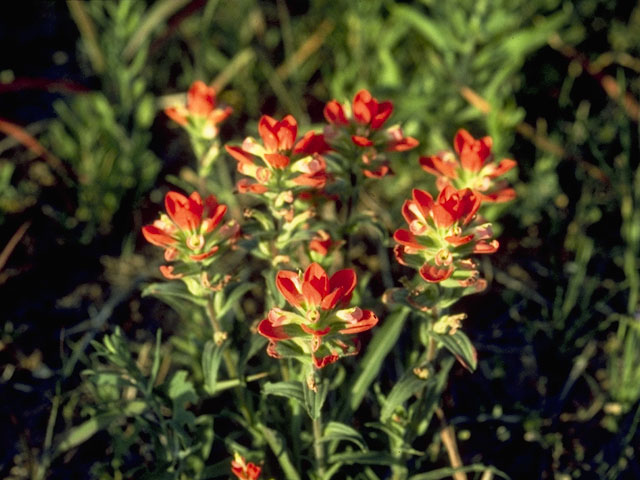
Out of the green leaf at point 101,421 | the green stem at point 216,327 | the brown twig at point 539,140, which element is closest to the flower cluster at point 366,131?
the green stem at point 216,327

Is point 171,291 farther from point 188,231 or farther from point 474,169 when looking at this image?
point 474,169

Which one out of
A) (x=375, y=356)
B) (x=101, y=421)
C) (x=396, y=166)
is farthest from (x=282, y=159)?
(x=396, y=166)

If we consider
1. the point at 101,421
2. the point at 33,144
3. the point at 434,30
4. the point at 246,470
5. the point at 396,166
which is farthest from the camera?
the point at 396,166

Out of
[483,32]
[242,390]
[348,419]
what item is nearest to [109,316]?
[242,390]

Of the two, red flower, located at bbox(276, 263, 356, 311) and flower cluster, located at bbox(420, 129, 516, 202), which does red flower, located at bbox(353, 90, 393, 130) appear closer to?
flower cluster, located at bbox(420, 129, 516, 202)

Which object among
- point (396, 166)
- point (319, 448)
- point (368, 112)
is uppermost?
point (368, 112)

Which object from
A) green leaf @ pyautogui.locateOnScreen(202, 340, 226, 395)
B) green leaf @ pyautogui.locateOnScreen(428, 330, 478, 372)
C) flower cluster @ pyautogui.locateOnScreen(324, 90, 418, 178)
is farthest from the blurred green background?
green leaf @ pyautogui.locateOnScreen(202, 340, 226, 395)

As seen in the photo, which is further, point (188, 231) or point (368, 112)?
point (368, 112)
